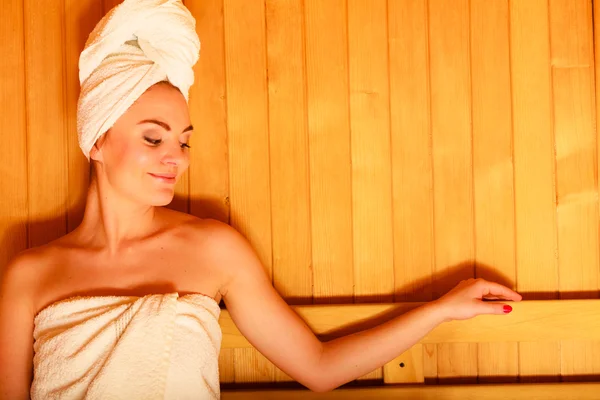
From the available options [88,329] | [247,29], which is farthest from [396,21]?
[88,329]

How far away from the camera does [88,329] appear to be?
1307 mm

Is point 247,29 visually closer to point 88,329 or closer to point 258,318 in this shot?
point 258,318

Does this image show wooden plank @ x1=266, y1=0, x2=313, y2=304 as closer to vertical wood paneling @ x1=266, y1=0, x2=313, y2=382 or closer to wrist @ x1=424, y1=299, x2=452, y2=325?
vertical wood paneling @ x1=266, y1=0, x2=313, y2=382

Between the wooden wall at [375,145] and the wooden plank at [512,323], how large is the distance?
0.07 m

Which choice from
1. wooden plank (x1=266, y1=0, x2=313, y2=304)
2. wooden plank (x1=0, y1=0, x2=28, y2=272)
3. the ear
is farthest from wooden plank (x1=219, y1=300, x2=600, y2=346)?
wooden plank (x1=0, y1=0, x2=28, y2=272)

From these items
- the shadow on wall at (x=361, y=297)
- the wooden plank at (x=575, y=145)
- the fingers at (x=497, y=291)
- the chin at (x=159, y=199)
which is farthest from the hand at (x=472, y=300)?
the chin at (x=159, y=199)

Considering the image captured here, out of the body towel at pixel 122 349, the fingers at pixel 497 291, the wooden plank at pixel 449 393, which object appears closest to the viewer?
the body towel at pixel 122 349

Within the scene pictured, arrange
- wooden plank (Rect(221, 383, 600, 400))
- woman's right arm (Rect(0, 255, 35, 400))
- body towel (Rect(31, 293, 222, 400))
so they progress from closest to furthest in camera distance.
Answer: body towel (Rect(31, 293, 222, 400))
woman's right arm (Rect(0, 255, 35, 400))
wooden plank (Rect(221, 383, 600, 400))

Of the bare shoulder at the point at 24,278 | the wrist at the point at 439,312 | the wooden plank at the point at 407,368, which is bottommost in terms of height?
the wooden plank at the point at 407,368

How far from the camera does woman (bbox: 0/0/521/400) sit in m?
1.30

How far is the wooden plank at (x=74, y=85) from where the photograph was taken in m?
1.65

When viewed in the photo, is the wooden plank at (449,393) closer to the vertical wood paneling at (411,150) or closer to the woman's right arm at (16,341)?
the vertical wood paneling at (411,150)

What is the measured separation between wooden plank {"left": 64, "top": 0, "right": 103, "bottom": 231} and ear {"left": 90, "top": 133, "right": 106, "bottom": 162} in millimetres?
292

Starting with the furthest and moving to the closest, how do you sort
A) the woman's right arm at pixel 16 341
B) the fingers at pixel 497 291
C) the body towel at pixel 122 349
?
the fingers at pixel 497 291
the woman's right arm at pixel 16 341
the body towel at pixel 122 349
